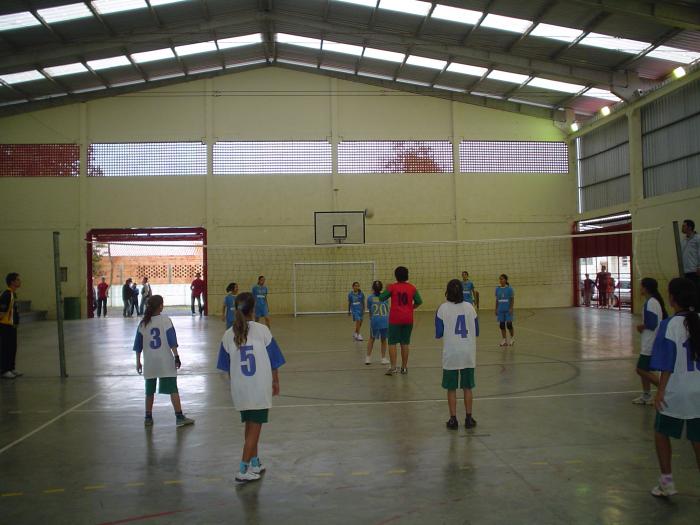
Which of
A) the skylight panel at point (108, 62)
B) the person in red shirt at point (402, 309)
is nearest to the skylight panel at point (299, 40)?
the skylight panel at point (108, 62)

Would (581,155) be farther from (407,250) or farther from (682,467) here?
(682,467)

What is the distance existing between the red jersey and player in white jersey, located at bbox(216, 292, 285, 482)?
4252 millimetres

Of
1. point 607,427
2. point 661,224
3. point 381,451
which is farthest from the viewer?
point 661,224

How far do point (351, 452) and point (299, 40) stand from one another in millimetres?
19094

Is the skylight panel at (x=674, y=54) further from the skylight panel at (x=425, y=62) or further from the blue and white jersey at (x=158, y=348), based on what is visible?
the blue and white jersey at (x=158, y=348)

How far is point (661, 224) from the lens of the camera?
1889cm

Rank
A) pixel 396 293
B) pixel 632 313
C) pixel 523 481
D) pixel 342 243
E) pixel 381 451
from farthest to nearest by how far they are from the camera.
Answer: pixel 342 243 → pixel 632 313 → pixel 396 293 → pixel 381 451 → pixel 523 481

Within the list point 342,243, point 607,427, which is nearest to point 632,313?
point 342,243

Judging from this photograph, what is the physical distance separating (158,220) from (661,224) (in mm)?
19123

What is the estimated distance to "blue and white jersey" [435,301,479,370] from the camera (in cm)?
580

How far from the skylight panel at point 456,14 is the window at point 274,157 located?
824 cm

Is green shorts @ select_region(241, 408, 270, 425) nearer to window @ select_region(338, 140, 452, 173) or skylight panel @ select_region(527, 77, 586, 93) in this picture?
skylight panel @ select_region(527, 77, 586, 93)

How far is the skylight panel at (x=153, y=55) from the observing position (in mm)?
20234

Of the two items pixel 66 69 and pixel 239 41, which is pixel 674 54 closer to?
pixel 239 41
